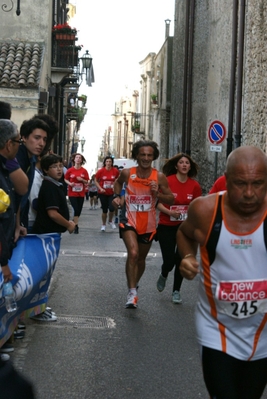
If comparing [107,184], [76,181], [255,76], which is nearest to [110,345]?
[76,181]

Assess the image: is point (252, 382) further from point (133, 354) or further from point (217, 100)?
point (217, 100)

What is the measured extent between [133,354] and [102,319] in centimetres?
153

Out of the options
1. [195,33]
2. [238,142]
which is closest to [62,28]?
[195,33]

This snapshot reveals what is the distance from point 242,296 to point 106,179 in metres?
17.2

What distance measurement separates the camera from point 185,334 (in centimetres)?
775

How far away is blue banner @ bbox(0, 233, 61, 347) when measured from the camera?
6.37 m

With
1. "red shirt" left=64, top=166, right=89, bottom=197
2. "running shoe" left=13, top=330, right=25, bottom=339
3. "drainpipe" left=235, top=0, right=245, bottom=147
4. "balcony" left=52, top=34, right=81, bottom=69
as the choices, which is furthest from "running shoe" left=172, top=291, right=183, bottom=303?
"balcony" left=52, top=34, right=81, bottom=69

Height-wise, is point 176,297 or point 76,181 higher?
point 76,181

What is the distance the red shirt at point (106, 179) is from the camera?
819 inches

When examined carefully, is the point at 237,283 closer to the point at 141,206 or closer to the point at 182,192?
the point at 141,206

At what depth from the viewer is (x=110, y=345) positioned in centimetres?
716

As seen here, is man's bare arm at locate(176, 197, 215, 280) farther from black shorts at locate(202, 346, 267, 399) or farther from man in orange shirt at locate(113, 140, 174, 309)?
man in orange shirt at locate(113, 140, 174, 309)

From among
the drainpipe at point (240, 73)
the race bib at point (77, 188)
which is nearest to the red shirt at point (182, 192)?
the race bib at point (77, 188)

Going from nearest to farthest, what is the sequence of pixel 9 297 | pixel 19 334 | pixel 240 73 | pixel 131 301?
1. pixel 9 297
2. pixel 19 334
3. pixel 131 301
4. pixel 240 73
